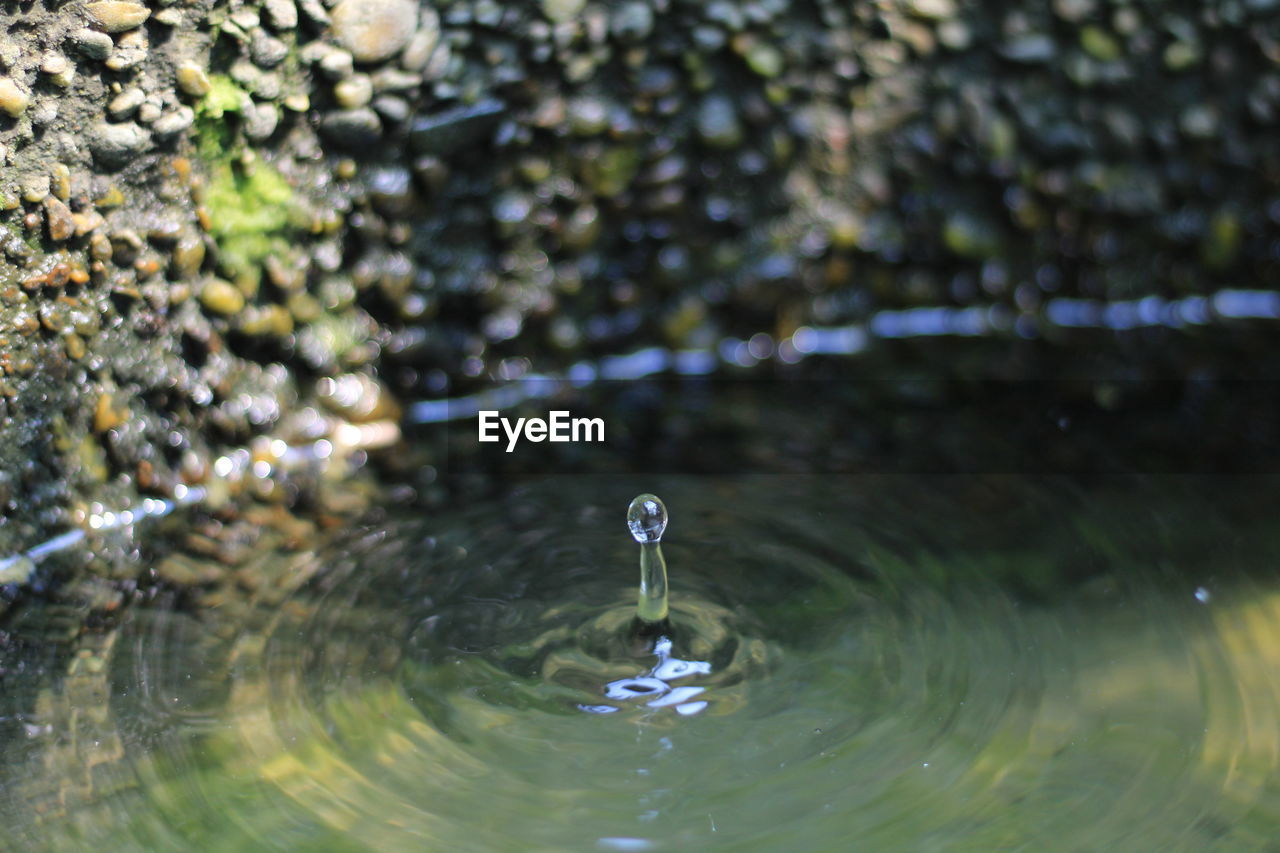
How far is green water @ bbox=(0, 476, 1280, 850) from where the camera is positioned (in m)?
1.29

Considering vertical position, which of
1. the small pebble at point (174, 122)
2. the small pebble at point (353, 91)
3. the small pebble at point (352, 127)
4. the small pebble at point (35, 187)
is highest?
the small pebble at point (353, 91)

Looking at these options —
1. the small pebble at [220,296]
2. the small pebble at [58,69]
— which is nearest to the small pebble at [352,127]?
the small pebble at [220,296]

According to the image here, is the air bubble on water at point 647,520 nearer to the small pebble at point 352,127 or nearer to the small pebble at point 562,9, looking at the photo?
the small pebble at point 352,127

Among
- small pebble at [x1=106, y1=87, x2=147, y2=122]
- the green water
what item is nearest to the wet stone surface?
small pebble at [x1=106, y1=87, x2=147, y2=122]

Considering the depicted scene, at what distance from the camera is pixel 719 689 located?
1453 mm

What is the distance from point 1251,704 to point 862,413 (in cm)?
76

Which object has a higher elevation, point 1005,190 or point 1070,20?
point 1070,20

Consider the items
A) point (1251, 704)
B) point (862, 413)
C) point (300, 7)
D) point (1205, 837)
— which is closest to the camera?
point (1205, 837)

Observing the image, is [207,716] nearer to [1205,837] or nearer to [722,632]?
[722,632]

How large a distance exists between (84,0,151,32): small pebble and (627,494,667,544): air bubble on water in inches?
32.7

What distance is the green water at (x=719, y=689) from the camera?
4.22 ft

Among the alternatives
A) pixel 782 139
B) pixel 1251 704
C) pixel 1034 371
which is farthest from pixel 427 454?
pixel 1251 704

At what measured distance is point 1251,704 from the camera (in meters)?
1.41

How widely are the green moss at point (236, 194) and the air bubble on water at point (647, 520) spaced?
63cm
